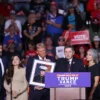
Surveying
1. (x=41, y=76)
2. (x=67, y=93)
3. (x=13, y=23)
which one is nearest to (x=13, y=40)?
(x=13, y=23)

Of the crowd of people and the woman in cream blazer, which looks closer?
the woman in cream blazer

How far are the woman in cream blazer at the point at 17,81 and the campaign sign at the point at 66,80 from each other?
1813 millimetres

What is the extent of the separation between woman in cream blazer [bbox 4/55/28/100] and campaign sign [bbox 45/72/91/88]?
1813 mm

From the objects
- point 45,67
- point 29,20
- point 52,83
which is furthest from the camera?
point 29,20

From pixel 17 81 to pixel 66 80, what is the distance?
1.96 metres

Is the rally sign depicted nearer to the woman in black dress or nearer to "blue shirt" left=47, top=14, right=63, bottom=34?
"blue shirt" left=47, top=14, right=63, bottom=34

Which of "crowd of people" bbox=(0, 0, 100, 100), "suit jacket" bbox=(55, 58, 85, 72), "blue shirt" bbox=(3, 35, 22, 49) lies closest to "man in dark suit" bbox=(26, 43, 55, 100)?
"suit jacket" bbox=(55, 58, 85, 72)

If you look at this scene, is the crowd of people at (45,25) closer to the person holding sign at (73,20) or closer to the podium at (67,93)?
the person holding sign at (73,20)

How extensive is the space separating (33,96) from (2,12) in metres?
5.79

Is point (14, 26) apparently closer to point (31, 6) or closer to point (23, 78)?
point (31, 6)

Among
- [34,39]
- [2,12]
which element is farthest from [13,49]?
[2,12]

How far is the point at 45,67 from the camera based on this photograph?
35.7 feet

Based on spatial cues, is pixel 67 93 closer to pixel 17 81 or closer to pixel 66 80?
pixel 66 80

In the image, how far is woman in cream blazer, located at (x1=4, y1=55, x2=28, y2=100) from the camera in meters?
11.4
